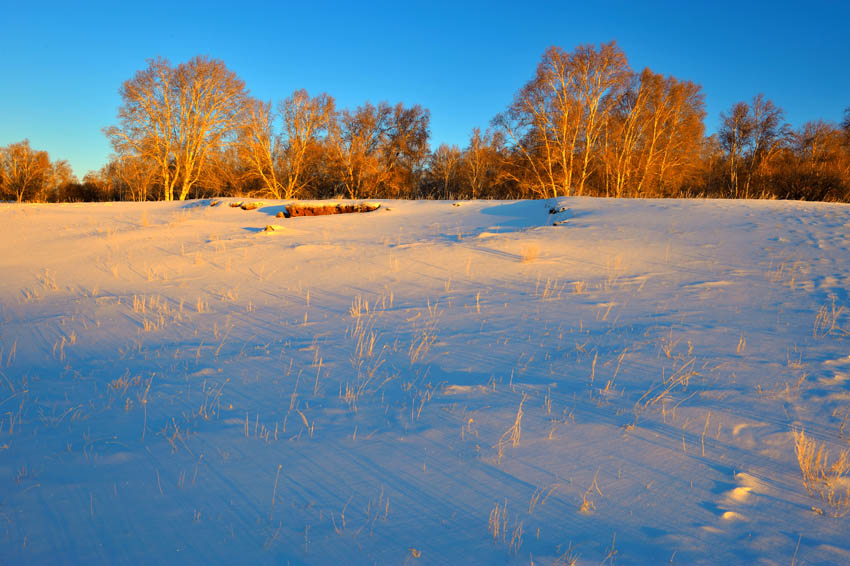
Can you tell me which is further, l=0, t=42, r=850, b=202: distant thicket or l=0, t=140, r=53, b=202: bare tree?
l=0, t=140, r=53, b=202: bare tree

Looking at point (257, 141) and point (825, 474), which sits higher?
point (257, 141)

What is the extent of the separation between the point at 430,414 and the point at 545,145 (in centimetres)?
2514

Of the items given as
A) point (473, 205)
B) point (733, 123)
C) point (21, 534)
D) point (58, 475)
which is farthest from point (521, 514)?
point (733, 123)

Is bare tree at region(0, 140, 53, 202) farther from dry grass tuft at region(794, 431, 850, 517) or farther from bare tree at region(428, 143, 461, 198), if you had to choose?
dry grass tuft at region(794, 431, 850, 517)

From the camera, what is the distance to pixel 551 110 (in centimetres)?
2455

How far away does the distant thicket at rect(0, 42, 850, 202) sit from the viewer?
24.5 m

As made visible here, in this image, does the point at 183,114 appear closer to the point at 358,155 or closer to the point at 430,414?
the point at 358,155

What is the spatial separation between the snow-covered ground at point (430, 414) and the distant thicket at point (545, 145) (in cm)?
1961

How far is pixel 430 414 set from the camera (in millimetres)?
3023

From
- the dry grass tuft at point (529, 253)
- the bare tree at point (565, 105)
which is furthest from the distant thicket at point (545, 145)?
the dry grass tuft at point (529, 253)

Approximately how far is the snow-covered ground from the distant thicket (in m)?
19.6

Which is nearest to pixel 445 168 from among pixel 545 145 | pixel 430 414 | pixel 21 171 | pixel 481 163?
pixel 481 163

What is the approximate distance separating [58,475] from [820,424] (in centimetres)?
475

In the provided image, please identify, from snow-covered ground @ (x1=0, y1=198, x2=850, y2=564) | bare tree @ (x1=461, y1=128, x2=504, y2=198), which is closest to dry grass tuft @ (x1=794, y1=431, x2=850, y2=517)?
snow-covered ground @ (x1=0, y1=198, x2=850, y2=564)
